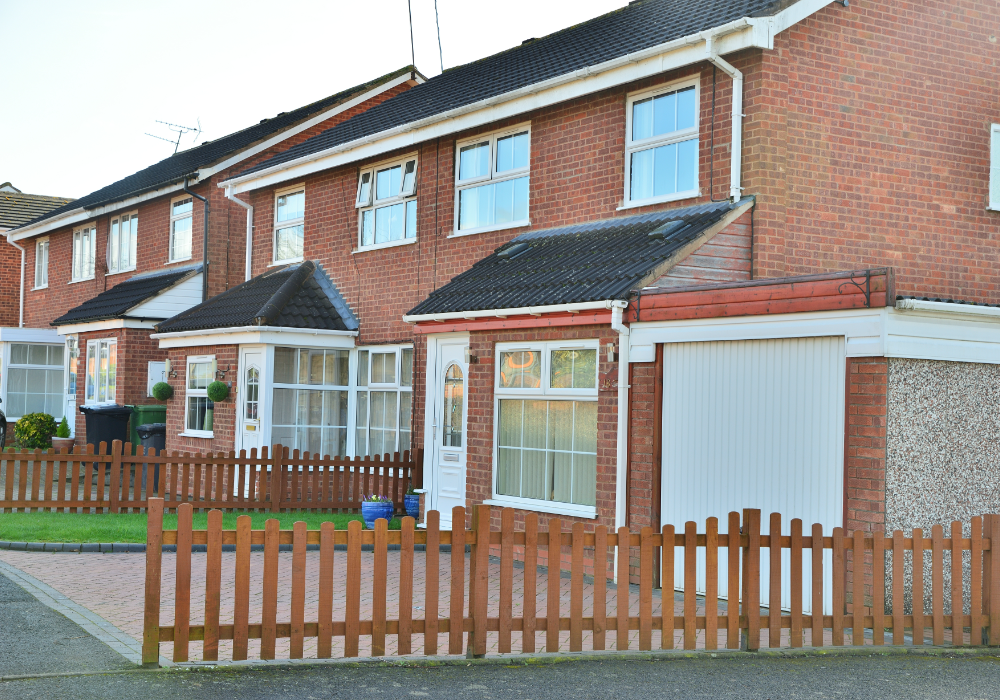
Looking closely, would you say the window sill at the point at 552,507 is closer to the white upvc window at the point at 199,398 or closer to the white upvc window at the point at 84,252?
the white upvc window at the point at 199,398

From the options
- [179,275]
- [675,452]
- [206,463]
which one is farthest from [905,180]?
[179,275]

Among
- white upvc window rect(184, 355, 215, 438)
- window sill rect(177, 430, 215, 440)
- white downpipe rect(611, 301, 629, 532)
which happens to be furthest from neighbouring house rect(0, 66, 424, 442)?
white downpipe rect(611, 301, 629, 532)

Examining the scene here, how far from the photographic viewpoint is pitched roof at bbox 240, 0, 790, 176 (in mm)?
12953

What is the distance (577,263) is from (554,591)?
553 centimetres

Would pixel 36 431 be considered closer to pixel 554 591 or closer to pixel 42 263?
pixel 42 263

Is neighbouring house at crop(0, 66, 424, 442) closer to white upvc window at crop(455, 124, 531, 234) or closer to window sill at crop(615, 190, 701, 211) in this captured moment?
white upvc window at crop(455, 124, 531, 234)

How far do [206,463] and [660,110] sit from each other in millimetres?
7894

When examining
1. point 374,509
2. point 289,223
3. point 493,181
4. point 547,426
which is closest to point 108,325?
point 289,223

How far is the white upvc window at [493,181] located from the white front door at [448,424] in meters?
2.06

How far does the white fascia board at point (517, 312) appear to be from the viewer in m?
10.9

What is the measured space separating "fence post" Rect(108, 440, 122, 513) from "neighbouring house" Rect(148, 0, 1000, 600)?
99.8 inches

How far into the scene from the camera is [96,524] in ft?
45.8

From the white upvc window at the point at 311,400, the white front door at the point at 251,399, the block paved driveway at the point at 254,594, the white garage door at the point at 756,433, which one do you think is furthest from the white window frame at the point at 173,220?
the white garage door at the point at 756,433

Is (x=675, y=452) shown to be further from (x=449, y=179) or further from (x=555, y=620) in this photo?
(x=449, y=179)
